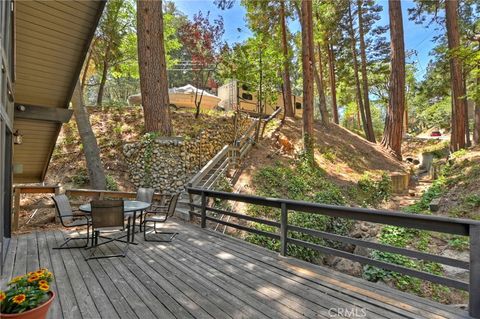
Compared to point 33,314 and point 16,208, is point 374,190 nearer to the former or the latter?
point 33,314

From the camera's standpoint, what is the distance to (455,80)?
34.3 ft

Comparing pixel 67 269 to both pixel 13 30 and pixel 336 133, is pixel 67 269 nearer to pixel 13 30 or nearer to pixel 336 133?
pixel 13 30

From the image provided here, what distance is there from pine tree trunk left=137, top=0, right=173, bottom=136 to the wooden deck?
5.18m

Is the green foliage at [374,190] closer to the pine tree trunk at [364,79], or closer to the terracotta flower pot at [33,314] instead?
the pine tree trunk at [364,79]

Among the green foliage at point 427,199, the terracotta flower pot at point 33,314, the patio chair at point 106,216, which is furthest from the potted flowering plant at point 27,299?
the green foliage at point 427,199

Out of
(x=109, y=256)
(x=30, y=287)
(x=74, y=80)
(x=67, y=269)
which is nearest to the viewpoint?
(x=30, y=287)

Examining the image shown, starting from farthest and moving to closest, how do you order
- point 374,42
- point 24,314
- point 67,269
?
1. point 374,42
2. point 67,269
3. point 24,314

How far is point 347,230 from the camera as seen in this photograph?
718cm

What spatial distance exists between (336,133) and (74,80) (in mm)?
12105

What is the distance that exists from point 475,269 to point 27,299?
3329 mm

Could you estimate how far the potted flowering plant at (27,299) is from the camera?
176 cm

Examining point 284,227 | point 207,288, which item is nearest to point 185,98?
point 284,227

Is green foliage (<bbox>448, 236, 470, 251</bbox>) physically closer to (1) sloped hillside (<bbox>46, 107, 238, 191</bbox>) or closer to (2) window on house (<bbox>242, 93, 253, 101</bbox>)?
(1) sloped hillside (<bbox>46, 107, 238, 191</bbox>)

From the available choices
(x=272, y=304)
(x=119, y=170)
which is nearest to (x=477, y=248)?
(x=272, y=304)
